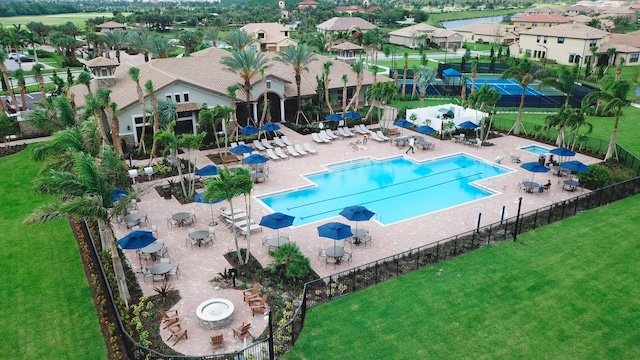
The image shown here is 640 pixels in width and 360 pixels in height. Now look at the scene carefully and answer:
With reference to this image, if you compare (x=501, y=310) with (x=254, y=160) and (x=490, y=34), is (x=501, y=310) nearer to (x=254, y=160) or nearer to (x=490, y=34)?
(x=254, y=160)

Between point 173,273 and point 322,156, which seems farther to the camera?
point 322,156

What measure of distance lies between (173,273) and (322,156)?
1799 centimetres

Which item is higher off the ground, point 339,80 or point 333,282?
point 339,80

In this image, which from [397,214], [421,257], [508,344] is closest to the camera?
[508,344]

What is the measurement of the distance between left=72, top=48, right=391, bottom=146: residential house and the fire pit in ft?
71.0

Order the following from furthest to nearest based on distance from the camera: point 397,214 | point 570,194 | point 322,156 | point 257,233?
point 322,156 < point 570,194 < point 397,214 < point 257,233

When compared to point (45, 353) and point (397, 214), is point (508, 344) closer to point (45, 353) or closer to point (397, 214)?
point (397, 214)

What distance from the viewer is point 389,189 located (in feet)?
100.0

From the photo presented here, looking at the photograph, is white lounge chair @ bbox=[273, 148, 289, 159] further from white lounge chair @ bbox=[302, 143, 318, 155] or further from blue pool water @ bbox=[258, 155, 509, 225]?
blue pool water @ bbox=[258, 155, 509, 225]

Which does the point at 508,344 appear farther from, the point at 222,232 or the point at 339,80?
the point at 339,80

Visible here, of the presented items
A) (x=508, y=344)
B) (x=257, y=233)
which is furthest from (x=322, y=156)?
(x=508, y=344)

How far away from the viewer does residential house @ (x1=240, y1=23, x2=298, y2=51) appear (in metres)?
91.6

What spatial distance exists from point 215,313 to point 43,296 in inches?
305

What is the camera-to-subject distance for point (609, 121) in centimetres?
4497
